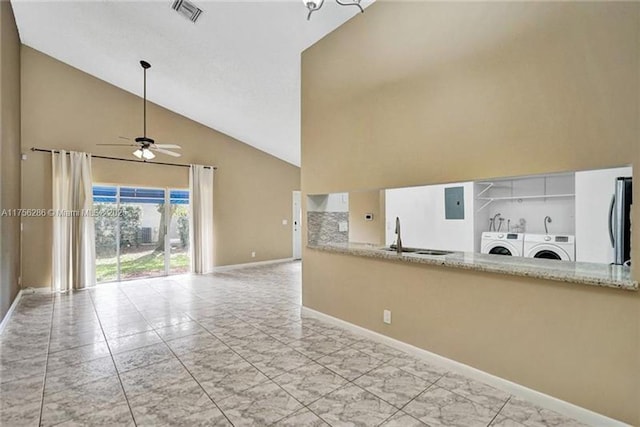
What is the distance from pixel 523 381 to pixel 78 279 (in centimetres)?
671

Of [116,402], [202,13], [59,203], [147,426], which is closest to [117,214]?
[59,203]

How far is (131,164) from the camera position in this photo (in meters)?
6.34

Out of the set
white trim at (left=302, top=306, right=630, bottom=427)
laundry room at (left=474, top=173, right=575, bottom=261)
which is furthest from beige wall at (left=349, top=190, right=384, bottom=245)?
white trim at (left=302, top=306, right=630, bottom=427)

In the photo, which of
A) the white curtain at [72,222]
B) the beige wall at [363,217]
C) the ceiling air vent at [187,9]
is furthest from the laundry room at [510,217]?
the white curtain at [72,222]

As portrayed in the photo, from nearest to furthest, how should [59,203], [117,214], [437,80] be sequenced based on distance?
[437,80], [59,203], [117,214]

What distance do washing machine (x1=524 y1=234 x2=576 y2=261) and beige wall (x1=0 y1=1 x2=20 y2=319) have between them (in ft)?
22.8

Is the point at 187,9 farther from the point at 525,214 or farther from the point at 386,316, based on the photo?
the point at 525,214

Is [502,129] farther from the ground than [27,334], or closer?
farther from the ground

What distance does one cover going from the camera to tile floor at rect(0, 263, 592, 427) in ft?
6.69

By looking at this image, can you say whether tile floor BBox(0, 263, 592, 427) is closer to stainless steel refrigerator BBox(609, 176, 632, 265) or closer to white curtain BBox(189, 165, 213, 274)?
stainless steel refrigerator BBox(609, 176, 632, 265)

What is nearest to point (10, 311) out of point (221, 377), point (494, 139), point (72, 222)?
point (72, 222)

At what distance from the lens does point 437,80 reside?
8.87 feet

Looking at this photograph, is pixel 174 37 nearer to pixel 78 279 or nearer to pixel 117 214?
pixel 117 214

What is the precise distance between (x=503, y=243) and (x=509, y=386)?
326cm
